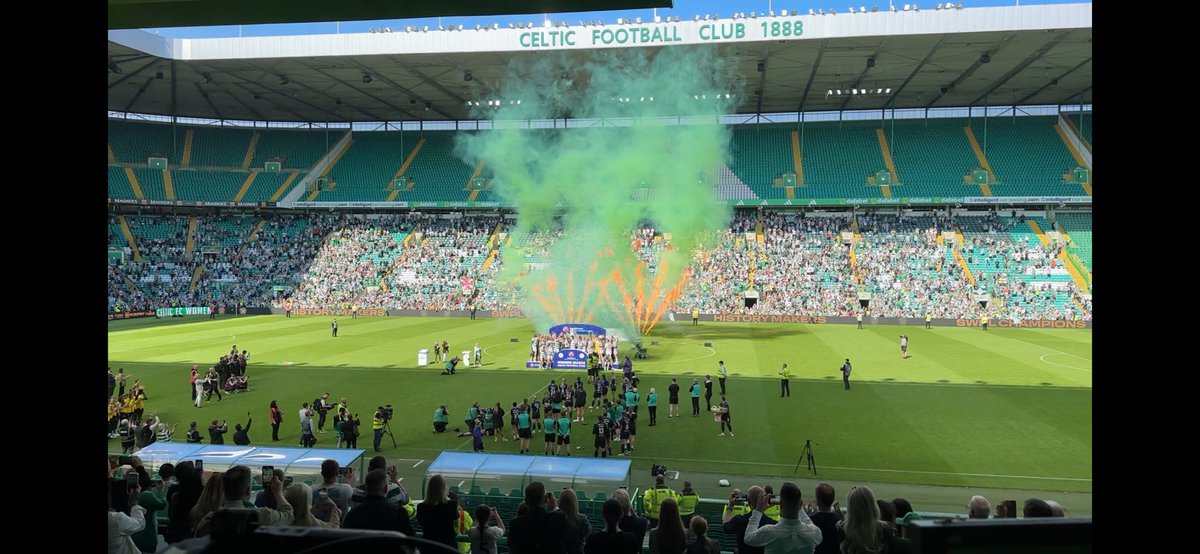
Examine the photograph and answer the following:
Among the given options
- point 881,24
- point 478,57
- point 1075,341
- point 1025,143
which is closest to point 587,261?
point 478,57

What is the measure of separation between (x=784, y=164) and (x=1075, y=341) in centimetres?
2890

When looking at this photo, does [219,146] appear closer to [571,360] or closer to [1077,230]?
[571,360]

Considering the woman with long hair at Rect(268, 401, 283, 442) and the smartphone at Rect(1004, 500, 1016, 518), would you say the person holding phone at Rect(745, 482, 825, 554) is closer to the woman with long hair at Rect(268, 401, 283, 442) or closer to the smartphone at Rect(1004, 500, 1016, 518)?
the smartphone at Rect(1004, 500, 1016, 518)

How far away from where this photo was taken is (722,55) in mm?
46844

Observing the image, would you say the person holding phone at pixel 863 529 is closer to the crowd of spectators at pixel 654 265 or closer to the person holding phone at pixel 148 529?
the person holding phone at pixel 148 529

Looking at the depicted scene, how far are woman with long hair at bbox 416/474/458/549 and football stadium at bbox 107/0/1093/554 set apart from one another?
0.04m

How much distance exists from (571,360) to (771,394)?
863 cm

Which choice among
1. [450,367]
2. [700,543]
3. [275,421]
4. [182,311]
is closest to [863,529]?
[700,543]

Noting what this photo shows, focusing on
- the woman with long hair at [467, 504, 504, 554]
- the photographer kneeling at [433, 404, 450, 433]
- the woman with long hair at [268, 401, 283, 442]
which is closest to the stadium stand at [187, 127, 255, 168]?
the woman with long hair at [268, 401, 283, 442]

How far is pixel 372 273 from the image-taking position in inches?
2270

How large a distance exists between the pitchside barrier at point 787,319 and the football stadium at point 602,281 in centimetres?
25

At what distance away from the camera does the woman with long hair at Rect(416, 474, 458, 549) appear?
19.2 feet

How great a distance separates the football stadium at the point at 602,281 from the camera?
7.04m

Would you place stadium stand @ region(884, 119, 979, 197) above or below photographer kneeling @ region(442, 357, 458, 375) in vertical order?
above
